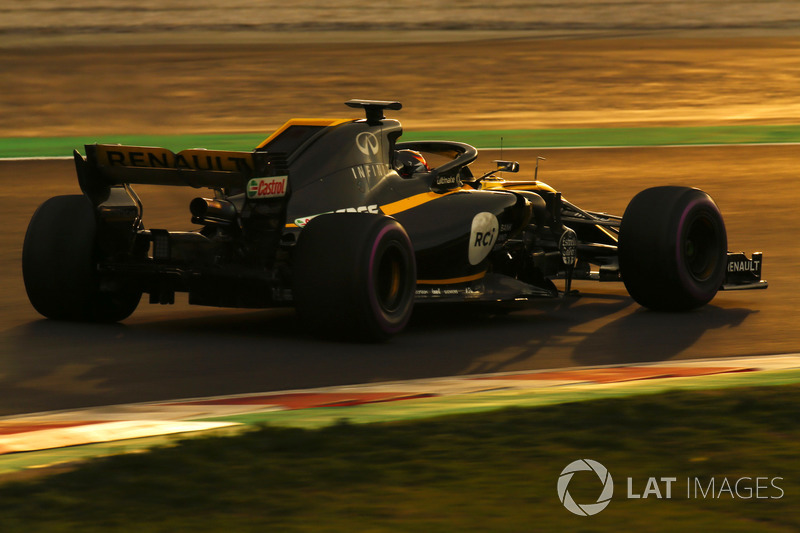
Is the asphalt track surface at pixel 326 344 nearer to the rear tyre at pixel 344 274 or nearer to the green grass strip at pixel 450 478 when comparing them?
the rear tyre at pixel 344 274

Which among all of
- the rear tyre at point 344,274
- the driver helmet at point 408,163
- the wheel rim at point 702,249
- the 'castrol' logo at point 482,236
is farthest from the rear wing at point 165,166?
the wheel rim at point 702,249

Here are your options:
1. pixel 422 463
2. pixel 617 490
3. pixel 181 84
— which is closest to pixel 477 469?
pixel 422 463

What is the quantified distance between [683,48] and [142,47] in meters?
14.7

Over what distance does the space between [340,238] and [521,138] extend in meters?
16.5

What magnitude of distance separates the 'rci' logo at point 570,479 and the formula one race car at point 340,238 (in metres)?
3.45

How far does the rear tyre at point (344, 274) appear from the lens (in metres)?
9.24

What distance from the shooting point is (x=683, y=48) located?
3941 centimetres

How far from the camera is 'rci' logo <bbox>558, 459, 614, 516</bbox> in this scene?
5.39 m

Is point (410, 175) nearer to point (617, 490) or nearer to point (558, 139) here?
point (617, 490)

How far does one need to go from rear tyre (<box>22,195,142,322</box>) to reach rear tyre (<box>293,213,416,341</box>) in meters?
1.73

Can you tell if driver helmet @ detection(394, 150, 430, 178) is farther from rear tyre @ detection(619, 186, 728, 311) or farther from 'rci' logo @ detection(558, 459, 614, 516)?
'rci' logo @ detection(558, 459, 614, 516)

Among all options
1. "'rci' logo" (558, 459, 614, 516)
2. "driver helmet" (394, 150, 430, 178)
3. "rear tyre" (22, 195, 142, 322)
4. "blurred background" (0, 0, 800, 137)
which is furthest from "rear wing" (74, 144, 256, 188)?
"blurred background" (0, 0, 800, 137)

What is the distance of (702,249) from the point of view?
462 inches

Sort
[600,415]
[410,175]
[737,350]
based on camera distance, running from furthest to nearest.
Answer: [410,175]
[737,350]
[600,415]
